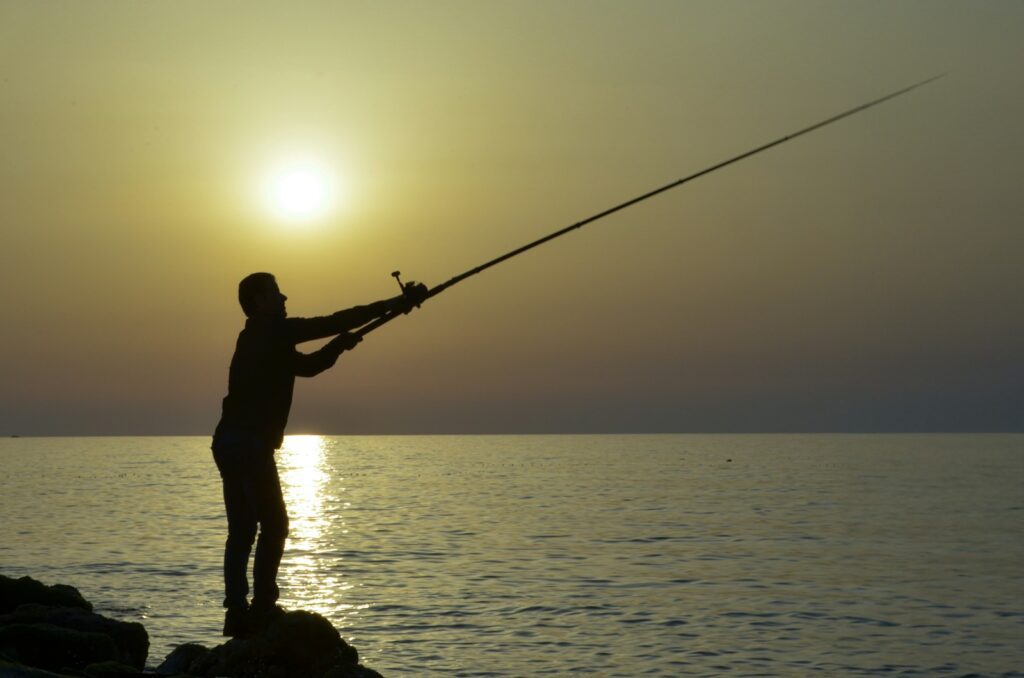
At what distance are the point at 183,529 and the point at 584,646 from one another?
25070 mm

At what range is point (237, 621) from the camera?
10.6m

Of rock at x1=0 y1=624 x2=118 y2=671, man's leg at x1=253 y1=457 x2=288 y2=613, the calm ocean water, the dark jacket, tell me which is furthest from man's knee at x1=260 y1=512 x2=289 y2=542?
the calm ocean water

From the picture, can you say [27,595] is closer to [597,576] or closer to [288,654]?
[288,654]

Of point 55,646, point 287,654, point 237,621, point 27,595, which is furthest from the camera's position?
point 27,595

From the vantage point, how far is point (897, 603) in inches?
975

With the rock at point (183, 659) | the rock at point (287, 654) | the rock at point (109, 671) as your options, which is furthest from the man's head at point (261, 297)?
the rock at point (183, 659)

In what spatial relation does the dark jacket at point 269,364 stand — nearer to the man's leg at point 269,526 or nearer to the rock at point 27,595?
the man's leg at point 269,526

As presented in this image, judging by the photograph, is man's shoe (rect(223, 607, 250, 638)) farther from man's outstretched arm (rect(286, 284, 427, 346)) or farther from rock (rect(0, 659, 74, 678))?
man's outstretched arm (rect(286, 284, 427, 346))

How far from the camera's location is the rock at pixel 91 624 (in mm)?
13258

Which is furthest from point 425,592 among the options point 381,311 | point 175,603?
point 381,311

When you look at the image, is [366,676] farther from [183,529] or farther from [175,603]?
[183,529]

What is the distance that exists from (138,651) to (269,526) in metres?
4.39

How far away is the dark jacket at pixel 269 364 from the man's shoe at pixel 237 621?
1380 mm

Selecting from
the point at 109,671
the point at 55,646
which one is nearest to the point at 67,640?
the point at 55,646
